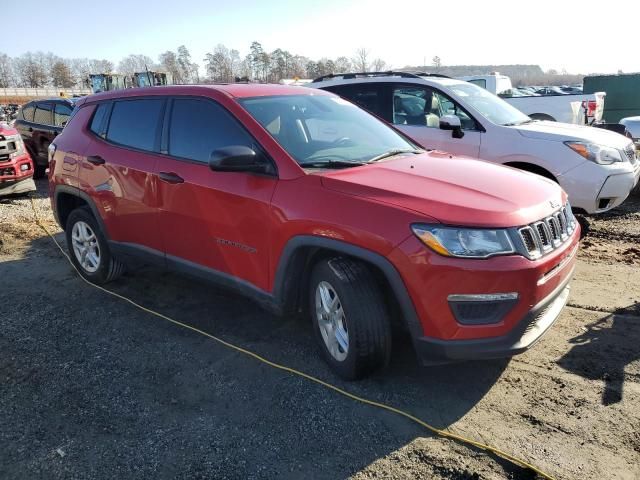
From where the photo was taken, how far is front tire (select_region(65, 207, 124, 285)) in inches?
200

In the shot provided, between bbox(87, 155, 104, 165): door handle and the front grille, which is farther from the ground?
bbox(87, 155, 104, 165): door handle

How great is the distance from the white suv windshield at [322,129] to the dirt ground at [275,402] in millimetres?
1409

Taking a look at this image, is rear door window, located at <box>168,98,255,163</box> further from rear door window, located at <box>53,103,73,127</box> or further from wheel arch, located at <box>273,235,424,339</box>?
rear door window, located at <box>53,103,73,127</box>

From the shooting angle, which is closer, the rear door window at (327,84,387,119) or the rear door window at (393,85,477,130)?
the rear door window at (393,85,477,130)

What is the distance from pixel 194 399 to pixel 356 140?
7.18ft

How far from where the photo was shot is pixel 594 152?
19.0 ft

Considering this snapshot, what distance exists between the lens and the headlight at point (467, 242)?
2.74 m

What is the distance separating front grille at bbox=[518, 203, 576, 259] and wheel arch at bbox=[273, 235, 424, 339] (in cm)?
72

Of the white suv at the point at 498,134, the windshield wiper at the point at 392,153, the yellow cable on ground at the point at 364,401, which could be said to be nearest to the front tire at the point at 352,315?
the yellow cable on ground at the point at 364,401

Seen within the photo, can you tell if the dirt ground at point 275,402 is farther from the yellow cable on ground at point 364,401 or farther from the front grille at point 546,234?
the front grille at point 546,234

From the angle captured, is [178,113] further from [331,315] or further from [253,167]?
[331,315]

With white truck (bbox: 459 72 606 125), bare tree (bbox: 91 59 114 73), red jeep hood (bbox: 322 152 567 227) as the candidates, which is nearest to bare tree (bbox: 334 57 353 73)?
bare tree (bbox: 91 59 114 73)

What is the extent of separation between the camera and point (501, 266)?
271cm


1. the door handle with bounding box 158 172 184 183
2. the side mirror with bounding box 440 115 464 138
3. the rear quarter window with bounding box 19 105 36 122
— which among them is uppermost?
the rear quarter window with bounding box 19 105 36 122
